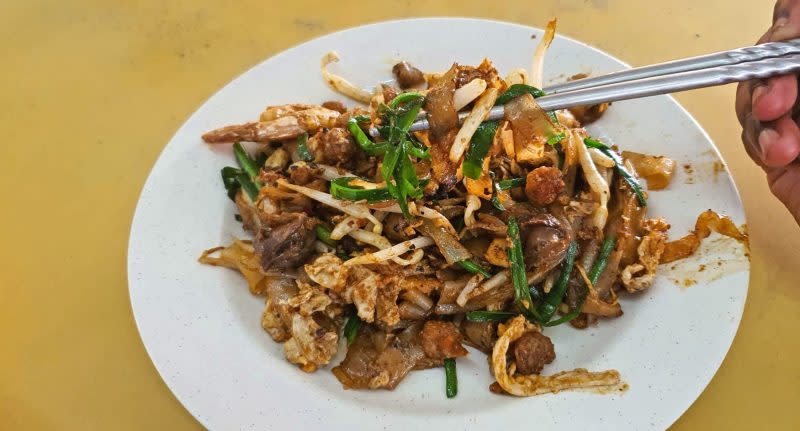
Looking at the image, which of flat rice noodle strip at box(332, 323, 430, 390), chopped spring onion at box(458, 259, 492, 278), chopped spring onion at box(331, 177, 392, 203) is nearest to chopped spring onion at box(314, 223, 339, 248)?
chopped spring onion at box(331, 177, 392, 203)

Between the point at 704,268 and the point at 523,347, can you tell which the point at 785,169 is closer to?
the point at 704,268

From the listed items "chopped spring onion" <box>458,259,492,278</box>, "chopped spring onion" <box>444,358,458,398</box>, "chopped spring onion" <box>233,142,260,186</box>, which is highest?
"chopped spring onion" <box>233,142,260,186</box>

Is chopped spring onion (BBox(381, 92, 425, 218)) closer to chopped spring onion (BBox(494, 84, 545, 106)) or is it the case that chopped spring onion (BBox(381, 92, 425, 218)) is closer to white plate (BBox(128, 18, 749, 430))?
chopped spring onion (BBox(494, 84, 545, 106))

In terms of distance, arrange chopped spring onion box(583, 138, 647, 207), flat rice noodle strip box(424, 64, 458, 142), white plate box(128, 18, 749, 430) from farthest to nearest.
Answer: chopped spring onion box(583, 138, 647, 207) < flat rice noodle strip box(424, 64, 458, 142) < white plate box(128, 18, 749, 430)

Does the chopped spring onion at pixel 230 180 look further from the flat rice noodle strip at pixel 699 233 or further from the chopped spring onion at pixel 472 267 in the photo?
the flat rice noodle strip at pixel 699 233

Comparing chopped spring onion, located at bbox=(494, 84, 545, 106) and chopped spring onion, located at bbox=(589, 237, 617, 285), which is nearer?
chopped spring onion, located at bbox=(494, 84, 545, 106)

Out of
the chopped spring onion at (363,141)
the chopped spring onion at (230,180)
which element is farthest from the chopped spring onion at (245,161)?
the chopped spring onion at (363,141)

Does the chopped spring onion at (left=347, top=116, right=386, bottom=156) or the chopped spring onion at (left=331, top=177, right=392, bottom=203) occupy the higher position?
the chopped spring onion at (left=347, top=116, right=386, bottom=156)

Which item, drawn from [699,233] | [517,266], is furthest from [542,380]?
[699,233]
